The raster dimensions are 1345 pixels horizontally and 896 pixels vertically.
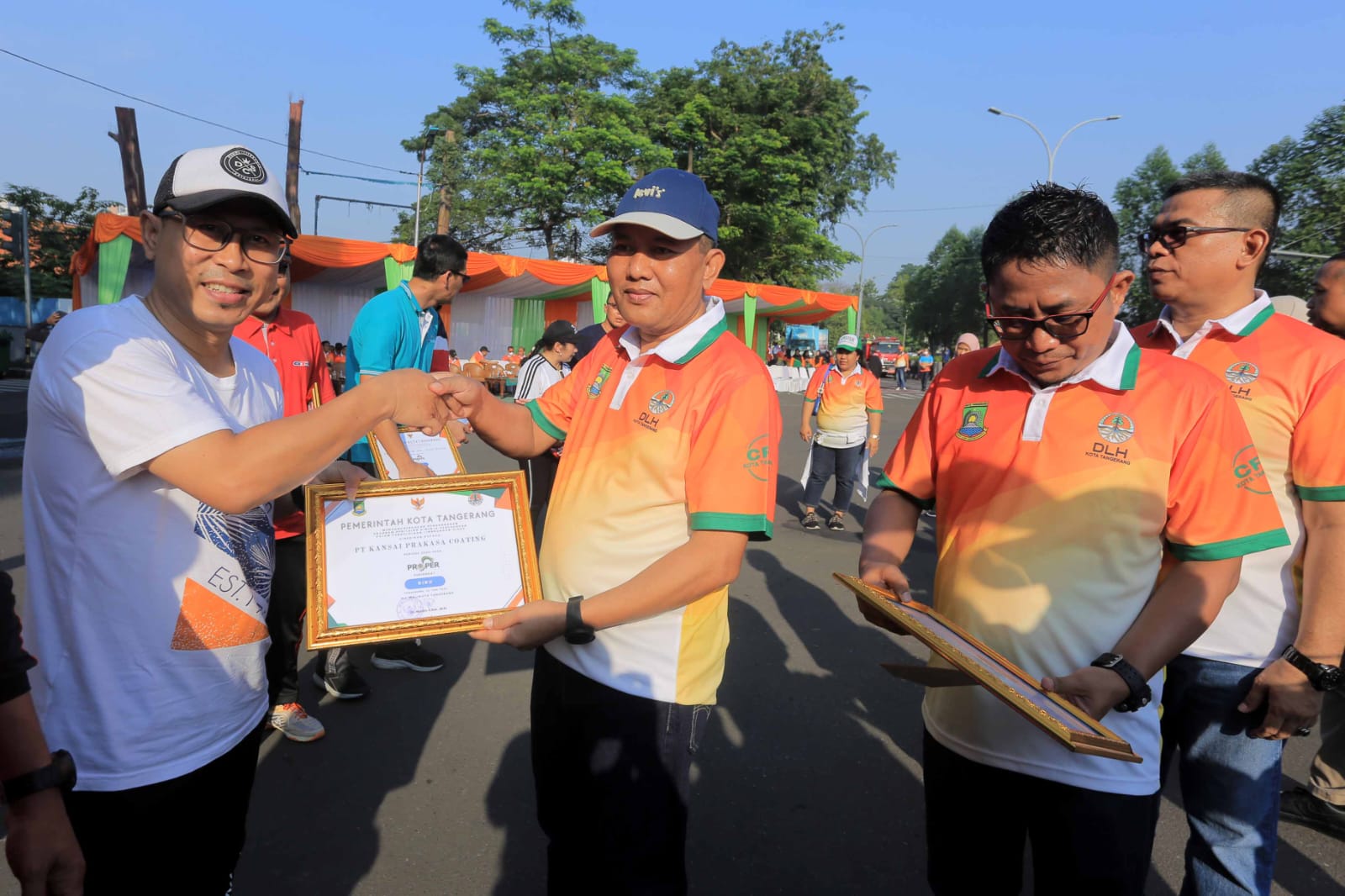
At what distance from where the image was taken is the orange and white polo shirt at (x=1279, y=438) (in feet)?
6.93

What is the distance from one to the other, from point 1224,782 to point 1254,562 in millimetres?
596

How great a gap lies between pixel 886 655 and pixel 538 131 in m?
31.7

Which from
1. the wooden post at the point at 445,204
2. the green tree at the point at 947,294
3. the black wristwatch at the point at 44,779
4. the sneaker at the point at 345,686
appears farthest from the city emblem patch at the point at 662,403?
the green tree at the point at 947,294

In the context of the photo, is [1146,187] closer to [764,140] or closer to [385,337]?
[764,140]

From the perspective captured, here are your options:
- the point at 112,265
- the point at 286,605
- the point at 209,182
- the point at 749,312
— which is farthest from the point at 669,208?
the point at 749,312

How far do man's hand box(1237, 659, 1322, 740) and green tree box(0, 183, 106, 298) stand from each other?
44426 millimetres

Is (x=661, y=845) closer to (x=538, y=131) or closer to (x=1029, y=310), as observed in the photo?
(x=1029, y=310)

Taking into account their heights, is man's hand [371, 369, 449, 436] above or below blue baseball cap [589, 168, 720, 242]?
below

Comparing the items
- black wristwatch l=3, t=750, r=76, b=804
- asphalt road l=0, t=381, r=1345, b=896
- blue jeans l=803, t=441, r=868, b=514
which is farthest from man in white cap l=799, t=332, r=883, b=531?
black wristwatch l=3, t=750, r=76, b=804

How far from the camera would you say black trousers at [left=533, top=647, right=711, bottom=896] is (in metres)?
2.00

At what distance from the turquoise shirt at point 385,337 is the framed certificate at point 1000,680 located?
3.01 meters

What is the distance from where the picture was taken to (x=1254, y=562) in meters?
2.23

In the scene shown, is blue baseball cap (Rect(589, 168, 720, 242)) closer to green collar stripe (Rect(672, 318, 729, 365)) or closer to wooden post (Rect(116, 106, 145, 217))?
green collar stripe (Rect(672, 318, 729, 365))

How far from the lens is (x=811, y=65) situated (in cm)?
3872
